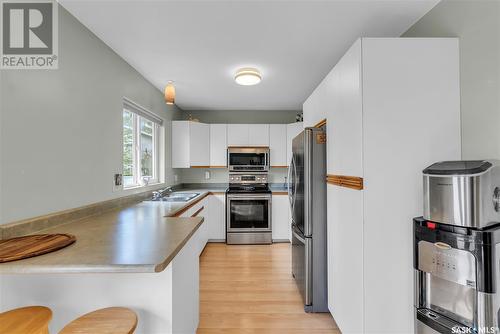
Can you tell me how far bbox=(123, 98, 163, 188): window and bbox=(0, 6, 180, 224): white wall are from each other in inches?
14.7

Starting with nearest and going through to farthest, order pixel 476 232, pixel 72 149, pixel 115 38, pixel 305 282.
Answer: pixel 476 232 → pixel 72 149 → pixel 115 38 → pixel 305 282

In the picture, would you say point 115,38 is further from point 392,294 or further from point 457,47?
point 392,294

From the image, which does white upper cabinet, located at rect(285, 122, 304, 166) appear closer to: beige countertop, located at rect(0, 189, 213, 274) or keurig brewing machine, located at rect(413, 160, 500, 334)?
beige countertop, located at rect(0, 189, 213, 274)

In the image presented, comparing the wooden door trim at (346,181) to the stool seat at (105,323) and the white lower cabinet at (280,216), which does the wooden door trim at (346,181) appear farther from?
the white lower cabinet at (280,216)

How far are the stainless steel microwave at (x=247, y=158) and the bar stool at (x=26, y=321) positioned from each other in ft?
10.9

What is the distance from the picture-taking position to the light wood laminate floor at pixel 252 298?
1.91m

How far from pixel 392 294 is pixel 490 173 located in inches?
34.1

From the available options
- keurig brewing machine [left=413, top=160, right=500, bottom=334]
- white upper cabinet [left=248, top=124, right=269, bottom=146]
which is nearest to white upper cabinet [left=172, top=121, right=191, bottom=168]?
white upper cabinet [left=248, top=124, right=269, bottom=146]

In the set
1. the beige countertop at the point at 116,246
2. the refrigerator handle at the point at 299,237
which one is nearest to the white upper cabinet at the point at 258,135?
the refrigerator handle at the point at 299,237

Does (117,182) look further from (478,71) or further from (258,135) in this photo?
(478,71)

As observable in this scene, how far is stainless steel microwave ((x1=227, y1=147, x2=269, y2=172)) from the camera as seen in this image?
417 centimetres

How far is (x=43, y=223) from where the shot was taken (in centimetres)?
141

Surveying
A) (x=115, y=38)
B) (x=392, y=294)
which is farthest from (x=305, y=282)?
(x=115, y=38)

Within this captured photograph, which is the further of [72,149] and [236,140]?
[236,140]
